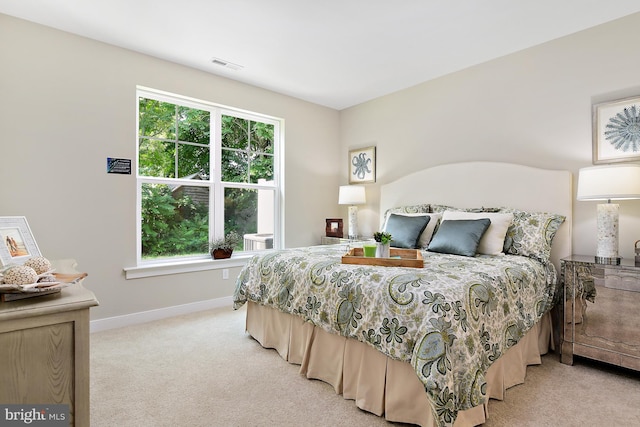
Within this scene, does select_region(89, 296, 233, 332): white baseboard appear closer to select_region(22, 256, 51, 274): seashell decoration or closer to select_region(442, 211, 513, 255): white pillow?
select_region(22, 256, 51, 274): seashell decoration

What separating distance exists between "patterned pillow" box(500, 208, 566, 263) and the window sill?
9.24 ft

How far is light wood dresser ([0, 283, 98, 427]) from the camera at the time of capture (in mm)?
963

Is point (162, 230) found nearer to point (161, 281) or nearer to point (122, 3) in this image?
point (161, 281)

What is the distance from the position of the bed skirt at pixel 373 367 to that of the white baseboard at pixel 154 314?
123 centimetres

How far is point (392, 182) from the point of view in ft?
13.8

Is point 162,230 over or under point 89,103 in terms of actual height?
under

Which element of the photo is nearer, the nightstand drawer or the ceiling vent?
the nightstand drawer

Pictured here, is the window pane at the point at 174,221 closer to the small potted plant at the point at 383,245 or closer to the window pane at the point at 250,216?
the window pane at the point at 250,216

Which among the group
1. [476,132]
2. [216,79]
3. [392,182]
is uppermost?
[216,79]

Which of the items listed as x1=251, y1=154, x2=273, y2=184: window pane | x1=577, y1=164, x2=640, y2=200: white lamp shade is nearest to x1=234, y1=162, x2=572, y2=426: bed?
x1=577, y1=164, x2=640, y2=200: white lamp shade

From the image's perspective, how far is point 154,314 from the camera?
3338mm

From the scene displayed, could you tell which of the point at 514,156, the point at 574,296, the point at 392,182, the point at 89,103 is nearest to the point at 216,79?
the point at 89,103

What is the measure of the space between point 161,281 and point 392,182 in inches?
112

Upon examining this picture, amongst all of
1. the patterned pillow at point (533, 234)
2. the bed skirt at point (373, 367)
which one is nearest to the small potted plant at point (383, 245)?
the bed skirt at point (373, 367)
